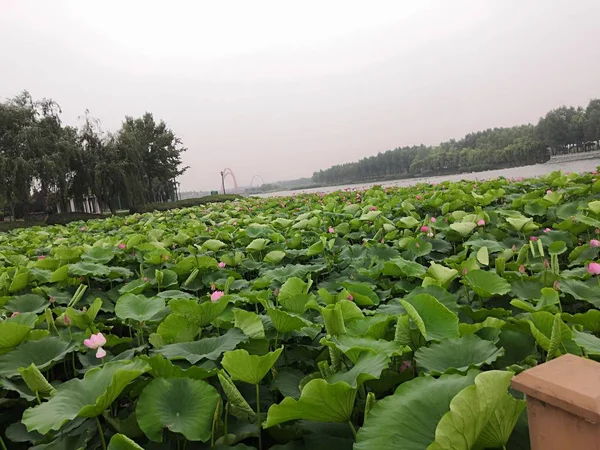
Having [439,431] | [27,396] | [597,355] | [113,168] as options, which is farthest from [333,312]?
[113,168]

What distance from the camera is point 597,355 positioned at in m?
0.89

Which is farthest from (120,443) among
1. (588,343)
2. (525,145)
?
(525,145)

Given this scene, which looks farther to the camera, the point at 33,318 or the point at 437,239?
the point at 437,239

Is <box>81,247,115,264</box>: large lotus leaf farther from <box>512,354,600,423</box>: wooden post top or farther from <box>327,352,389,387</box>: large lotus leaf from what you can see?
<box>512,354,600,423</box>: wooden post top

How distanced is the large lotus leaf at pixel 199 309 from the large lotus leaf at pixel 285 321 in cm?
20

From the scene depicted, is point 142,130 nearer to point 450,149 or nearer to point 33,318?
point 33,318

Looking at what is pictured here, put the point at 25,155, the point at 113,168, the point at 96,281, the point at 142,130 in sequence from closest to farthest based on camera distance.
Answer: the point at 96,281 < the point at 25,155 < the point at 113,168 < the point at 142,130

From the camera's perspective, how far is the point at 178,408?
874 millimetres

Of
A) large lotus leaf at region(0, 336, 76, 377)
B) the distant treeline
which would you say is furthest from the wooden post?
the distant treeline

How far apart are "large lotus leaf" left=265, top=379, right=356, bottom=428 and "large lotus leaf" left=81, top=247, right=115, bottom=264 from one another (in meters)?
2.00

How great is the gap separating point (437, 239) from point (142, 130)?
30.0 meters

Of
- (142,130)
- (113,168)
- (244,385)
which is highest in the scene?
(142,130)

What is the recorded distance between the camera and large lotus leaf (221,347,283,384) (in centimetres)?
82

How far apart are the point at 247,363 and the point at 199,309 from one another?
0.45 m
